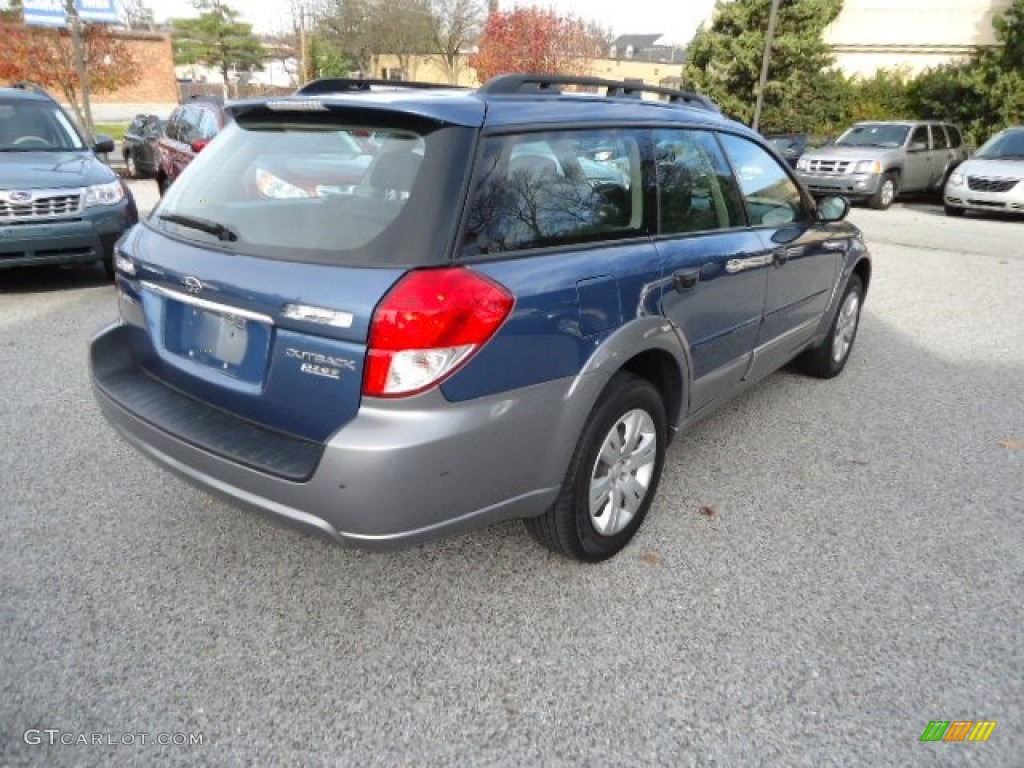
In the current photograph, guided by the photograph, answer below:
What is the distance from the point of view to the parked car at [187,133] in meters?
9.52

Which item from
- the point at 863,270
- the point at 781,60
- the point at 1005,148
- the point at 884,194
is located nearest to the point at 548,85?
the point at 863,270

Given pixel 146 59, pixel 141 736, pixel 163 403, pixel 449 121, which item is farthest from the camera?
pixel 146 59

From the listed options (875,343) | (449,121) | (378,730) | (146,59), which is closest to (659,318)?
(449,121)

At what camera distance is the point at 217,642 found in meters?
2.42

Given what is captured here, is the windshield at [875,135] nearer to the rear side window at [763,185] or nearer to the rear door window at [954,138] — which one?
the rear door window at [954,138]

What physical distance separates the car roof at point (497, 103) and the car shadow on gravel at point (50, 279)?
5.00m

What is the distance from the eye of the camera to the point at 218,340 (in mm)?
2396

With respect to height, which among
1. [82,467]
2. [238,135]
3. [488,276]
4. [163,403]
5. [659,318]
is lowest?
[82,467]

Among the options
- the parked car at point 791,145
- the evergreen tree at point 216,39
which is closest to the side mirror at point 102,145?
the parked car at point 791,145

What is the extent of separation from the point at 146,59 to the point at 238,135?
44.2 m

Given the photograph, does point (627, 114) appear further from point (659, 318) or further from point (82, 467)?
point (82, 467)

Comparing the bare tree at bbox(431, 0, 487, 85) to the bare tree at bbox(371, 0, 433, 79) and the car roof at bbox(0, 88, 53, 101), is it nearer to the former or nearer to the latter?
the bare tree at bbox(371, 0, 433, 79)

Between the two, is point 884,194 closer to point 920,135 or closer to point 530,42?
point 920,135

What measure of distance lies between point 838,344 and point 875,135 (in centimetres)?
1369
